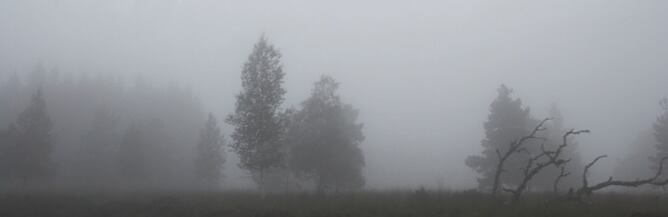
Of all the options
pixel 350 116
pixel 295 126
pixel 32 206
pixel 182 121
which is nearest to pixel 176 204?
pixel 32 206

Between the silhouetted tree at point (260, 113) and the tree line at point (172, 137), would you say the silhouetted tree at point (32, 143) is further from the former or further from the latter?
the silhouetted tree at point (260, 113)

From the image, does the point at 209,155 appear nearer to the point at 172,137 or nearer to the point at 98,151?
the point at 98,151

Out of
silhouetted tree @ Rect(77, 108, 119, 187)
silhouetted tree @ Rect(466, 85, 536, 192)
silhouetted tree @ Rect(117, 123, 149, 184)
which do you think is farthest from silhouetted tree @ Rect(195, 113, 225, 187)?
silhouetted tree @ Rect(466, 85, 536, 192)

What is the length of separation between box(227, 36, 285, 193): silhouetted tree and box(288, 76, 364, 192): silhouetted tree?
14.2 feet

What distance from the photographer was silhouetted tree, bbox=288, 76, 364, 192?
32281mm

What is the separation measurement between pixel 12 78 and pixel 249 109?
5582cm

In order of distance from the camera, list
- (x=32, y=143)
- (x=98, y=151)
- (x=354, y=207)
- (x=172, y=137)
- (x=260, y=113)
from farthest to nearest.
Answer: (x=172, y=137), (x=98, y=151), (x=32, y=143), (x=260, y=113), (x=354, y=207)

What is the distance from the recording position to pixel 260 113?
2692cm

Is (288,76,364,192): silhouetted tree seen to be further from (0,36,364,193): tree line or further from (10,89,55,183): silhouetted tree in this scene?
(10,89,55,183): silhouetted tree

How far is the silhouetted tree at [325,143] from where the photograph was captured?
3228cm

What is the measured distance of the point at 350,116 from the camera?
39062mm

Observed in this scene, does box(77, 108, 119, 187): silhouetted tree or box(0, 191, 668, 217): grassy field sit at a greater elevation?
box(77, 108, 119, 187): silhouetted tree

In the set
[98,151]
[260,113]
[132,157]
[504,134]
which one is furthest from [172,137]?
[504,134]

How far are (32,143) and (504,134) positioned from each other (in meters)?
36.8
